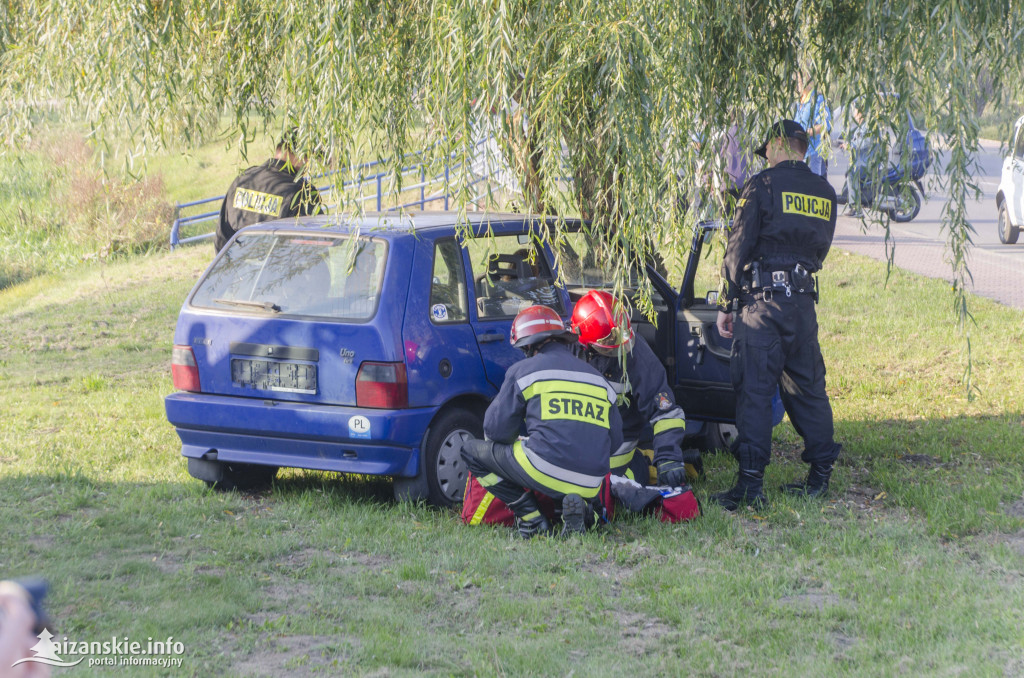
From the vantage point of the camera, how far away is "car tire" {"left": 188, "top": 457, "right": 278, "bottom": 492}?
19.3 ft

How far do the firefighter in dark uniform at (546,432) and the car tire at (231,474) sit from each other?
1600mm

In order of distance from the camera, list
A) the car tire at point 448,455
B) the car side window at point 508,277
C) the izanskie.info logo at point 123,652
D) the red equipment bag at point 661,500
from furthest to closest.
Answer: the car side window at point 508,277 → the car tire at point 448,455 → the red equipment bag at point 661,500 → the izanskie.info logo at point 123,652

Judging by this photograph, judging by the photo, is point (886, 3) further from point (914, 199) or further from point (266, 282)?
point (266, 282)

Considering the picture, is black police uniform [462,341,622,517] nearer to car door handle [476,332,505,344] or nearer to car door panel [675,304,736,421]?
car door handle [476,332,505,344]

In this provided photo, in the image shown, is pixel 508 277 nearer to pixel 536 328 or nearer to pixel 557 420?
pixel 536 328

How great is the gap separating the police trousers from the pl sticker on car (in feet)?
6.77

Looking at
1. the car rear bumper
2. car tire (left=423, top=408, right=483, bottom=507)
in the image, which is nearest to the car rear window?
the car rear bumper

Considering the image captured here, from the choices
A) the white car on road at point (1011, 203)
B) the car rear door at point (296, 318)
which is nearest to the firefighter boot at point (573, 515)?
the car rear door at point (296, 318)

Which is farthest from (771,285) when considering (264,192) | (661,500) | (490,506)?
(264,192)

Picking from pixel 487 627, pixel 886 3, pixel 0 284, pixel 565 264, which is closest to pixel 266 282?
pixel 565 264

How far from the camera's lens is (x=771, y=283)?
5562mm

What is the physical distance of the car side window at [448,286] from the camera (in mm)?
5492

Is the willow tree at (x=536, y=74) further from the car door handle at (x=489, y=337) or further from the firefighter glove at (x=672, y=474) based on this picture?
the firefighter glove at (x=672, y=474)

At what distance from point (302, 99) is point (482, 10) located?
0.94m
